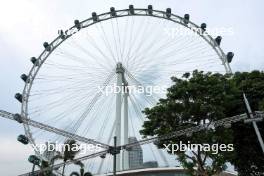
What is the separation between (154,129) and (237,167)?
312 inches

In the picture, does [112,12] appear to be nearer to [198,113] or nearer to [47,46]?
[47,46]

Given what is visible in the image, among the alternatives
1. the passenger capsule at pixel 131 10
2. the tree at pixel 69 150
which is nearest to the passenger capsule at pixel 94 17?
the passenger capsule at pixel 131 10

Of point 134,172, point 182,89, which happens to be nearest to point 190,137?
point 182,89

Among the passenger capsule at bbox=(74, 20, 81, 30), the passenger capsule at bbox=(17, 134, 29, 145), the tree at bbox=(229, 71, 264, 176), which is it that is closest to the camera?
the tree at bbox=(229, 71, 264, 176)

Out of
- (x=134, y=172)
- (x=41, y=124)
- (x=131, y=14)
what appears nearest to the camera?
(x=41, y=124)

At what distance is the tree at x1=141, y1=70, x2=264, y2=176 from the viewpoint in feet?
86.1

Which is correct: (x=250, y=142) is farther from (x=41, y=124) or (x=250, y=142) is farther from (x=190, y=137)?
(x=41, y=124)

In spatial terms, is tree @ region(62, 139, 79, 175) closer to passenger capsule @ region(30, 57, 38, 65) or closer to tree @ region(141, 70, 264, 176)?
passenger capsule @ region(30, 57, 38, 65)

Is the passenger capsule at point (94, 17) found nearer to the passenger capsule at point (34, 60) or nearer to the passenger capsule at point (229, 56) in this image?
the passenger capsule at point (34, 60)

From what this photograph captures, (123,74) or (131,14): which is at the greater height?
→ (131,14)

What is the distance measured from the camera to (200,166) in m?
26.4

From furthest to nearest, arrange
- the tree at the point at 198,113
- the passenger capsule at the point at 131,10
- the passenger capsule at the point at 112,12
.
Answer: the passenger capsule at the point at 112,12
the passenger capsule at the point at 131,10
the tree at the point at 198,113

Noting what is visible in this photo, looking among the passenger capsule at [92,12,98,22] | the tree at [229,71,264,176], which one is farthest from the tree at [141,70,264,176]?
the passenger capsule at [92,12,98,22]

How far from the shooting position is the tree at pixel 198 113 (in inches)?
1033
